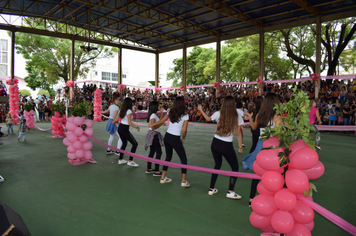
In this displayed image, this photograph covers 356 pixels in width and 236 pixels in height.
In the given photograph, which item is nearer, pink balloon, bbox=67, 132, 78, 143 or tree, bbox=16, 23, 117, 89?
pink balloon, bbox=67, 132, 78, 143

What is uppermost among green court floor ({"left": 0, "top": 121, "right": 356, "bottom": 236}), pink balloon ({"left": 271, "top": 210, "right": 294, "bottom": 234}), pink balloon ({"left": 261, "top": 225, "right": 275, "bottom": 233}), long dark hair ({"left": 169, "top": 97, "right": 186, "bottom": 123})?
long dark hair ({"left": 169, "top": 97, "right": 186, "bottom": 123})

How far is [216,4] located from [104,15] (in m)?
7.84

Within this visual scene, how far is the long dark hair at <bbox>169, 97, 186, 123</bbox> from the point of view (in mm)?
3945

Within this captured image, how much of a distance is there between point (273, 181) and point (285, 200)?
185mm

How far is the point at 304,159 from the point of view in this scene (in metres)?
2.19

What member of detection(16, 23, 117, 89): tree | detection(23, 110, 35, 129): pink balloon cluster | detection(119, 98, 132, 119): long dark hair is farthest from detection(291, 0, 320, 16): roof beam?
detection(16, 23, 117, 89): tree

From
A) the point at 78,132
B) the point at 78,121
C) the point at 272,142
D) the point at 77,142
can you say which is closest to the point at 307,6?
the point at 78,121

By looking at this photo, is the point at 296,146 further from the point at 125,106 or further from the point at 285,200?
the point at 125,106

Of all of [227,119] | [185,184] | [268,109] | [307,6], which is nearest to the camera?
[268,109]

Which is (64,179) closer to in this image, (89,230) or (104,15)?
(89,230)

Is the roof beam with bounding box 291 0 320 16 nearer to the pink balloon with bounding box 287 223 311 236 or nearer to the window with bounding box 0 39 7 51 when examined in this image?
the pink balloon with bounding box 287 223 311 236

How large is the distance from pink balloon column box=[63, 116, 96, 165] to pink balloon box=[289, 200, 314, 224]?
4.52m

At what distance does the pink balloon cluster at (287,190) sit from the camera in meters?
2.20

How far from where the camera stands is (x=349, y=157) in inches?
256
